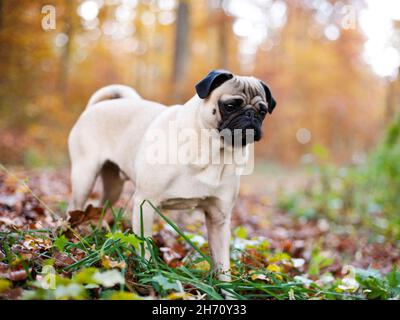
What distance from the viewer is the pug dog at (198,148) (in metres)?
2.56

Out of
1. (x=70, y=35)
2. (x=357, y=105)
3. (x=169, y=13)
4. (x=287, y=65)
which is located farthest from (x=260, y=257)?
(x=357, y=105)

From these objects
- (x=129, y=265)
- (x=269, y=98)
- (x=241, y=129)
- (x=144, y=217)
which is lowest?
(x=129, y=265)

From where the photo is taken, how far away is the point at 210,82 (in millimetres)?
2531

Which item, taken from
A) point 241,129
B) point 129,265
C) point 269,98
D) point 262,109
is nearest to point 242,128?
point 241,129

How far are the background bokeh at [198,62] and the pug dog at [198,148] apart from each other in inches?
219

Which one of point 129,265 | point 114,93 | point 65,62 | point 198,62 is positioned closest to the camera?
point 129,265

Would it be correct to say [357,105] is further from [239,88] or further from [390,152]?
[239,88]

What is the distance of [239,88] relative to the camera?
258 cm

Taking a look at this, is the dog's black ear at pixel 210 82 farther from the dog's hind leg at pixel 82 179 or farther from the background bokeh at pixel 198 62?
the background bokeh at pixel 198 62

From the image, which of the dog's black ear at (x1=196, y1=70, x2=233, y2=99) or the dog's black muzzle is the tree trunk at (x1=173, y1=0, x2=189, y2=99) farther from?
the dog's black muzzle

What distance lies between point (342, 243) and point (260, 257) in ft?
7.95

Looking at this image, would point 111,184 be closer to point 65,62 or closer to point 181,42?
point 181,42

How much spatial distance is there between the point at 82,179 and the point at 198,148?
1.22m

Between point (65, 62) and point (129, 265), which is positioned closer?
point (129, 265)
